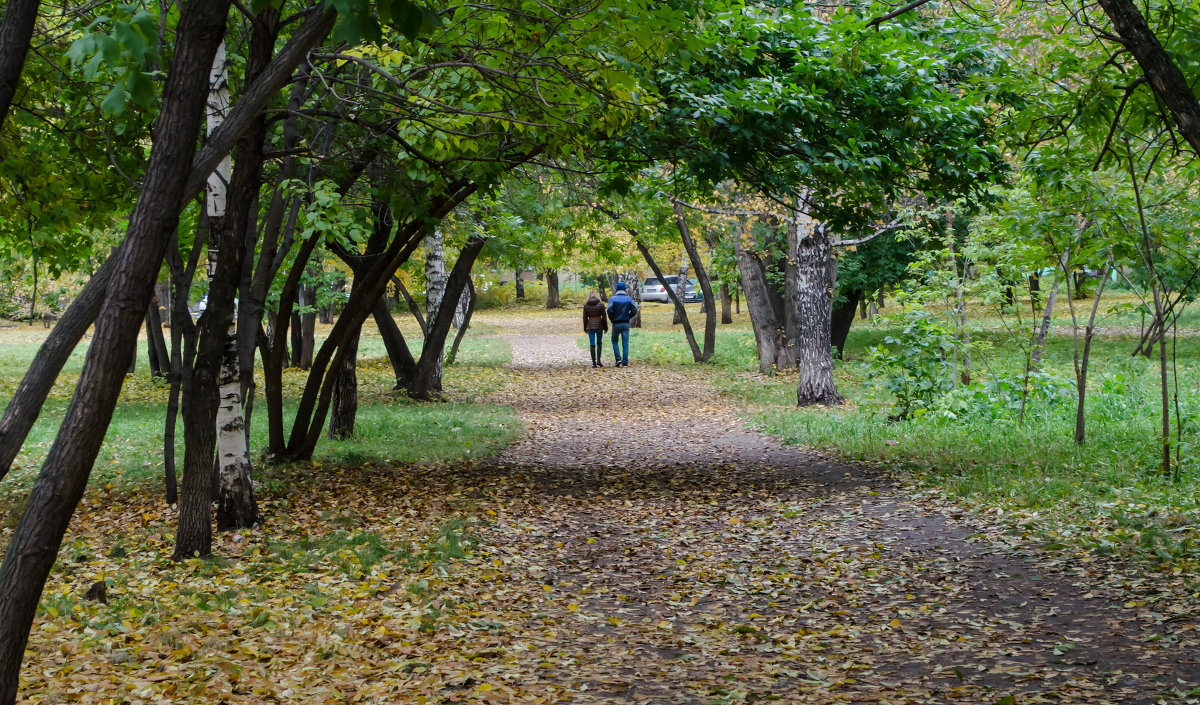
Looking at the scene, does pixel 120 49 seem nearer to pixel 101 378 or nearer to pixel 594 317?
pixel 101 378

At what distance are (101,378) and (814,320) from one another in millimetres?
14511

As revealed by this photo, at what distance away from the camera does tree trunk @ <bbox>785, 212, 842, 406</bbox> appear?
16531 mm

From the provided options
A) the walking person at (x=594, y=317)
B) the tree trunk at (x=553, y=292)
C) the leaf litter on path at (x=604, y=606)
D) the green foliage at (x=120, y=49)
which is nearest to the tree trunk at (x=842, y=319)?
the walking person at (x=594, y=317)

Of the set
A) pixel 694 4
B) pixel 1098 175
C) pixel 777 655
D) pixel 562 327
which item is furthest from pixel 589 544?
pixel 562 327

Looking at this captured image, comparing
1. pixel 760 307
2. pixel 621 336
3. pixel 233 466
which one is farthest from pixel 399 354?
pixel 233 466

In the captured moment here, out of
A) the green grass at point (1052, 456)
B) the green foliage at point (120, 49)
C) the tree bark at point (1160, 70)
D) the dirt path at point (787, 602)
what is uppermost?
the tree bark at point (1160, 70)

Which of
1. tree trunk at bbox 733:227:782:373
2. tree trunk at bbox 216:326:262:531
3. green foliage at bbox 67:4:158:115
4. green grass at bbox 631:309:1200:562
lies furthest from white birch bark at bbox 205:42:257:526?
tree trunk at bbox 733:227:782:373

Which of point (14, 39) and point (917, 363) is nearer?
point (14, 39)

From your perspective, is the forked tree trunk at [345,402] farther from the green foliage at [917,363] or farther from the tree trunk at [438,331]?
the green foliage at [917,363]

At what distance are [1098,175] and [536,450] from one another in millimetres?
7436

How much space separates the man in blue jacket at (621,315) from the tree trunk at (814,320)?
24.7 feet

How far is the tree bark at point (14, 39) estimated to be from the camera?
3.91m

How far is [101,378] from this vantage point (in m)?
3.53

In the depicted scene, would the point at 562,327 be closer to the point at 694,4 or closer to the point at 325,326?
the point at 325,326
